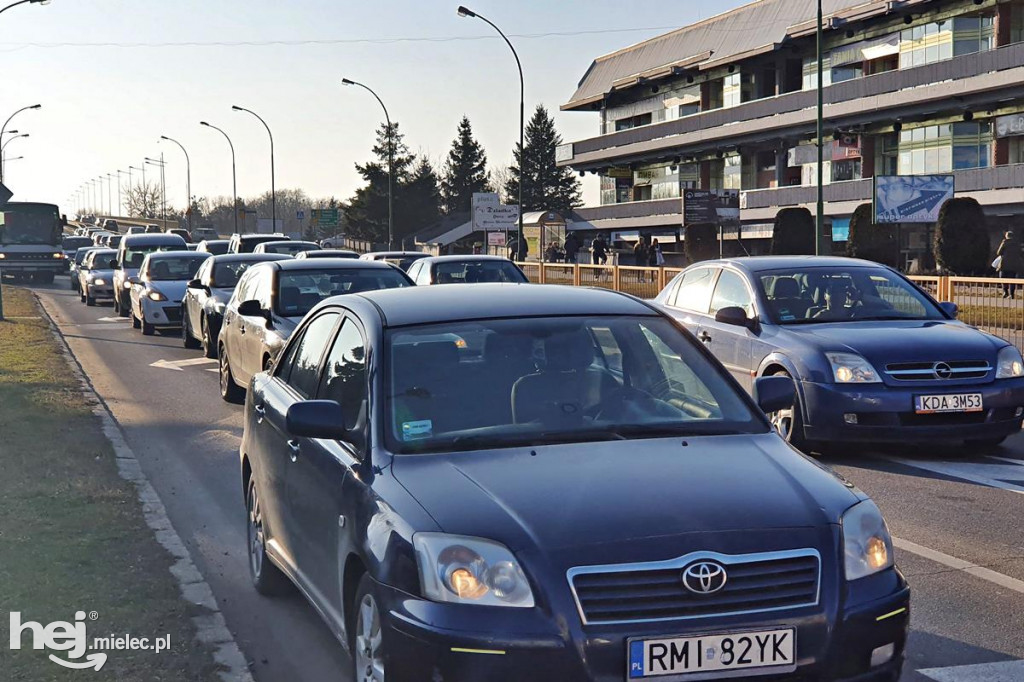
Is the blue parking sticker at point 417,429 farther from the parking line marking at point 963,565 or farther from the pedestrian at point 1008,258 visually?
the pedestrian at point 1008,258

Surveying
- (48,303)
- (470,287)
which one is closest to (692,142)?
(48,303)

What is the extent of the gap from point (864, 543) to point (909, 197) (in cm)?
2808

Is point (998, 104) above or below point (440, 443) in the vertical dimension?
above

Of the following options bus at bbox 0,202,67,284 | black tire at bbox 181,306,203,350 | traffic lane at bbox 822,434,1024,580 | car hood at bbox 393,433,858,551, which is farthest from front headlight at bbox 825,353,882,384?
bus at bbox 0,202,67,284

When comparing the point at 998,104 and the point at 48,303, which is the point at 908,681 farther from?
the point at 998,104

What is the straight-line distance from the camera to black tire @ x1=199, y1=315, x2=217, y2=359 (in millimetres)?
19219

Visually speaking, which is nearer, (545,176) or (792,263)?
(792,263)

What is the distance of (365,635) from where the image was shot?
421 centimetres

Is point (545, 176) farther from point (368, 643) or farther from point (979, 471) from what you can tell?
point (368, 643)

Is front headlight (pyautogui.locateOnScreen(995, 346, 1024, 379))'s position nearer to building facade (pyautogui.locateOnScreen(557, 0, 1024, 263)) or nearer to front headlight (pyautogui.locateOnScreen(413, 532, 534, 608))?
front headlight (pyautogui.locateOnScreen(413, 532, 534, 608))

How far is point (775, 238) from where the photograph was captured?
156 feet

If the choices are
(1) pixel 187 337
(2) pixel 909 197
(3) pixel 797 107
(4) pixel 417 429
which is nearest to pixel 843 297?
(4) pixel 417 429

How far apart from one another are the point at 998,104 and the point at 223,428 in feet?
134

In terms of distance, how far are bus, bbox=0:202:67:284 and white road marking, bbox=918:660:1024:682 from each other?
54.2 metres
